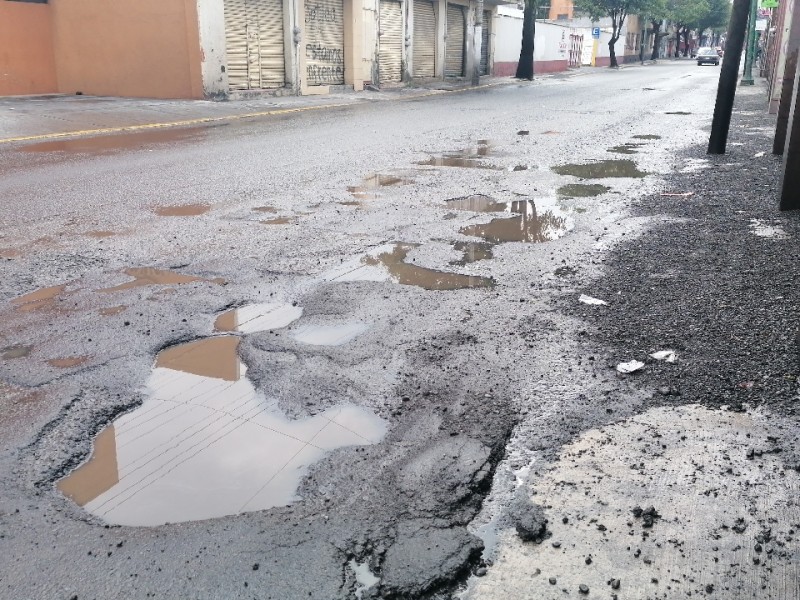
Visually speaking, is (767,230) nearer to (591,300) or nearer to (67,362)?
(591,300)

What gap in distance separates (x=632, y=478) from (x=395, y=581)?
1.02m

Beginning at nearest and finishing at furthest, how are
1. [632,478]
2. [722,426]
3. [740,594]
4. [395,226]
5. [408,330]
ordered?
[740,594], [632,478], [722,426], [408,330], [395,226]

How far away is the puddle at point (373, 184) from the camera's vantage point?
8328 mm

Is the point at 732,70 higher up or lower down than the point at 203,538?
higher up

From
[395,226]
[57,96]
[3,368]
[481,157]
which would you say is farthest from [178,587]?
[57,96]

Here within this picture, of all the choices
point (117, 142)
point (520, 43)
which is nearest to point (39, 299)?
point (117, 142)

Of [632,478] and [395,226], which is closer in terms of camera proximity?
[632,478]

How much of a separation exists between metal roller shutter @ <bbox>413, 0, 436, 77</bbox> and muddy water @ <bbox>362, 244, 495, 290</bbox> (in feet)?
96.9

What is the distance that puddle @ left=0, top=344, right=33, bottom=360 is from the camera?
405 centimetres

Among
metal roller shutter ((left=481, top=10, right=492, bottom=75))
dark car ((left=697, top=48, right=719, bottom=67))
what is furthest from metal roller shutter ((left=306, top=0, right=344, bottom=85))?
dark car ((left=697, top=48, right=719, bottom=67))

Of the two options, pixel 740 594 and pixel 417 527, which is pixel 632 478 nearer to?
pixel 740 594

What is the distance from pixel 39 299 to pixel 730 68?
30.7 ft

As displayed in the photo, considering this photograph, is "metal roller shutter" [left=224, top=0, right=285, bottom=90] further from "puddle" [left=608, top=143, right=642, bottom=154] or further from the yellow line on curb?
"puddle" [left=608, top=143, right=642, bottom=154]

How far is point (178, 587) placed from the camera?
2.31m
